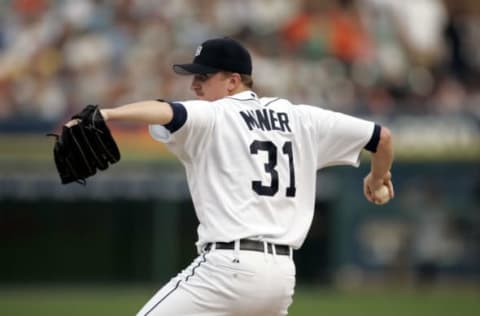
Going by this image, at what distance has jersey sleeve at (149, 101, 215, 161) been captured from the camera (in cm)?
568

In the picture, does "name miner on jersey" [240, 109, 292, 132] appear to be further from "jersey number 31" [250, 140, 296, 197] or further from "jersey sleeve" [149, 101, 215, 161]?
"jersey sleeve" [149, 101, 215, 161]

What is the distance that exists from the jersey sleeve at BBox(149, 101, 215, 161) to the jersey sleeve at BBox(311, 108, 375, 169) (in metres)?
0.67

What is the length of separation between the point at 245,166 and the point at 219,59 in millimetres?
595

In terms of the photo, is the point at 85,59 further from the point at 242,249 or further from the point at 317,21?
the point at 242,249

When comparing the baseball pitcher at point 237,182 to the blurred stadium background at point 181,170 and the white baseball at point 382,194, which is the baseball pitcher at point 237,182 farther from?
the blurred stadium background at point 181,170

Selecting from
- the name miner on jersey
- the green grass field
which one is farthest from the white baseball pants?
the green grass field

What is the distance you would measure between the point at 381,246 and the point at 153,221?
111 inches

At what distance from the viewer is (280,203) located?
6000 millimetres

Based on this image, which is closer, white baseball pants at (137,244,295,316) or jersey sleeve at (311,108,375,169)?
white baseball pants at (137,244,295,316)

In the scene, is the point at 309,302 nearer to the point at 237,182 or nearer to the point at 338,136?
the point at 338,136

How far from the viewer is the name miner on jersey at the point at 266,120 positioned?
19.6 feet

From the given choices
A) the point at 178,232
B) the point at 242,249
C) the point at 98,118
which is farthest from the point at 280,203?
the point at 178,232

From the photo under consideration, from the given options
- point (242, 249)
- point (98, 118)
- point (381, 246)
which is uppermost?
point (98, 118)

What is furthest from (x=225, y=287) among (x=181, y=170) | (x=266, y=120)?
(x=181, y=170)
